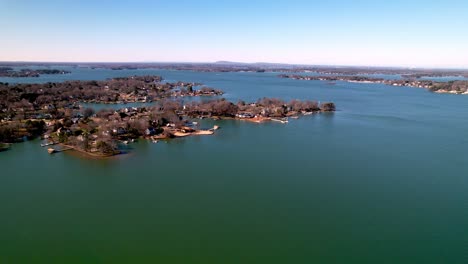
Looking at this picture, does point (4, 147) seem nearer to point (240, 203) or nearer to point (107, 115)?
point (107, 115)

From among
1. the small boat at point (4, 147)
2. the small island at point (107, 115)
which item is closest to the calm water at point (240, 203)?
the small boat at point (4, 147)

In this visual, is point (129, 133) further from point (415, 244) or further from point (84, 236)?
point (415, 244)

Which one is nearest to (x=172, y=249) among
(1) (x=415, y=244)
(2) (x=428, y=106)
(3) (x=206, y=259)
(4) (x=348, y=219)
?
(3) (x=206, y=259)

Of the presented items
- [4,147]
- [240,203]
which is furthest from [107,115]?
[240,203]

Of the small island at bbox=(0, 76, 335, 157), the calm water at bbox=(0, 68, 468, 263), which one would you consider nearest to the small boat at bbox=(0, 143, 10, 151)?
the calm water at bbox=(0, 68, 468, 263)

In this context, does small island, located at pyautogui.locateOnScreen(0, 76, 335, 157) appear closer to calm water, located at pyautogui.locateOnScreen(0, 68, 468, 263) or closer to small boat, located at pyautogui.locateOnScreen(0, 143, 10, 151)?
small boat, located at pyautogui.locateOnScreen(0, 143, 10, 151)
